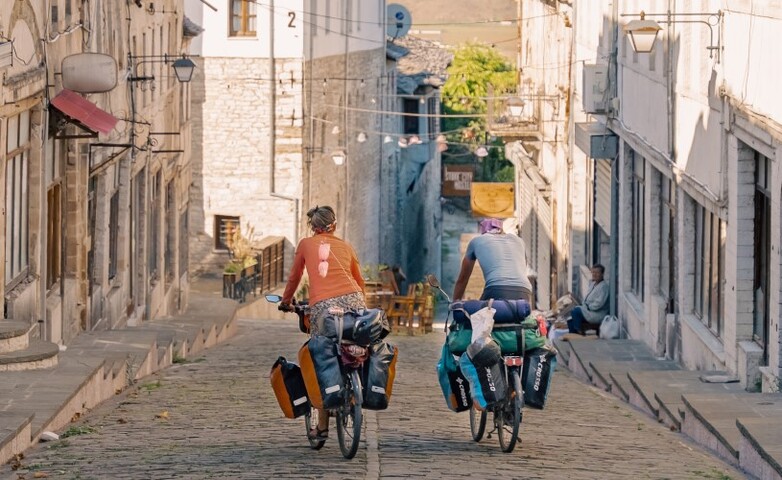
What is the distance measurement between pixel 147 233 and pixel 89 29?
642 cm

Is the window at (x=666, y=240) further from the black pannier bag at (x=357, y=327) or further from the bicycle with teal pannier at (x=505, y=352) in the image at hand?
the black pannier bag at (x=357, y=327)

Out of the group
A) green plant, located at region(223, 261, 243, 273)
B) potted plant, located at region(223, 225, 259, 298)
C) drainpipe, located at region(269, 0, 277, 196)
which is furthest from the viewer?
drainpipe, located at region(269, 0, 277, 196)

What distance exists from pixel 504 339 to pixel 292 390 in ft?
4.52

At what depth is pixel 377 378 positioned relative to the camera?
9.43 m

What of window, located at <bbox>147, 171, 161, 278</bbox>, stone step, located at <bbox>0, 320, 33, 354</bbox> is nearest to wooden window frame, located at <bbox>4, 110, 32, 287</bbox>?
stone step, located at <bbox>0, 320, 33, 354</bbox>

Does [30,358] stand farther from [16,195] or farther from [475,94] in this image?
[475,94]

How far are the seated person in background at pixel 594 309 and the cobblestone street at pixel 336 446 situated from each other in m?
7.87

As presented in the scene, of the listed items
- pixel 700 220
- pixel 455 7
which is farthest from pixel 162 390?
pixel 455 7

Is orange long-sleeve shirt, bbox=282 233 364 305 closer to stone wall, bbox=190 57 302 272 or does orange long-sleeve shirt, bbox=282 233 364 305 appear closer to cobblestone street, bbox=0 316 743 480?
cobblestone street, bbox=0 316 743 480

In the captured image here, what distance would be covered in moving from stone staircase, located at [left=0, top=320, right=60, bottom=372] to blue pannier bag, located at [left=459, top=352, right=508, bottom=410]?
13.8 ft

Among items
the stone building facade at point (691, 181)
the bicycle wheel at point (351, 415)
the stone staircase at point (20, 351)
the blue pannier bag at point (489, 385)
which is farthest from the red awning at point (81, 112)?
the blue pannier bag at point (489, 385)

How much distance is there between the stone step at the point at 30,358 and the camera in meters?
12.1

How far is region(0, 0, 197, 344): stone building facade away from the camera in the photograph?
13984mm

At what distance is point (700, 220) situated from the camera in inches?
656
